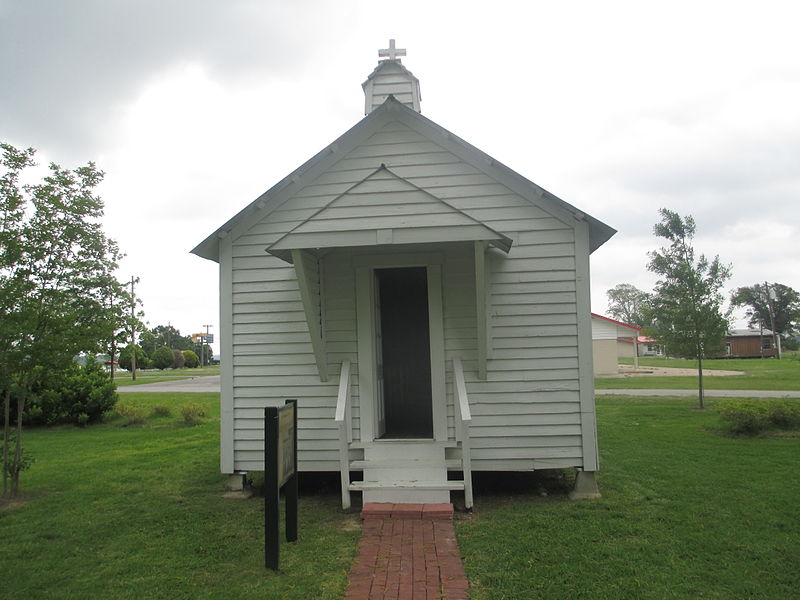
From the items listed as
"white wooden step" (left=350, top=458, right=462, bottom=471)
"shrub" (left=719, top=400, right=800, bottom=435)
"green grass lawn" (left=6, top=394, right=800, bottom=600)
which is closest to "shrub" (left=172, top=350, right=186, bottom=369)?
"green grass lawn" (left=6, top=394, right=800, bottom=600)

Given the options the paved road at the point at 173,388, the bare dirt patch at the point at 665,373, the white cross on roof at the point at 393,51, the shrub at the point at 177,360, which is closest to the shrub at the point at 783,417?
the white cross on roof at the point at 393,51

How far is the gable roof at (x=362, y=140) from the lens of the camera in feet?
22.4

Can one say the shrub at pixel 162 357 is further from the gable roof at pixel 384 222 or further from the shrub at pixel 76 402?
the gable roof at pixel 384 222

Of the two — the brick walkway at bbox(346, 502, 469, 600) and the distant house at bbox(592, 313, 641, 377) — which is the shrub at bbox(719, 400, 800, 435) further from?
the distant house at bbox(592, 313, 641, 377)

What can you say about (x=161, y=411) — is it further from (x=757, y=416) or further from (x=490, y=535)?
(x=757, y=416)

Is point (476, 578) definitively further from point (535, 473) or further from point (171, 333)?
point (171, 333)

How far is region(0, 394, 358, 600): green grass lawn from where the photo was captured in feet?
14.2

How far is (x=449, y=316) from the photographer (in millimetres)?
6977

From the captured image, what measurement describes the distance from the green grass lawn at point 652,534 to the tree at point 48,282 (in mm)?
5067

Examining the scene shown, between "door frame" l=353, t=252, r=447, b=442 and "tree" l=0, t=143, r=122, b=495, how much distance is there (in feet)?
10.5

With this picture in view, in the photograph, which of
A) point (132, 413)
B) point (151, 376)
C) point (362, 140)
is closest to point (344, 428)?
point (362, 140)

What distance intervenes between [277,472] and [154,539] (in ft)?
5.71

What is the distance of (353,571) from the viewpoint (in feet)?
14.8

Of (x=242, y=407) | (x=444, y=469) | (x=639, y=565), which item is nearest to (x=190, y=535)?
(x=242, y=407)
